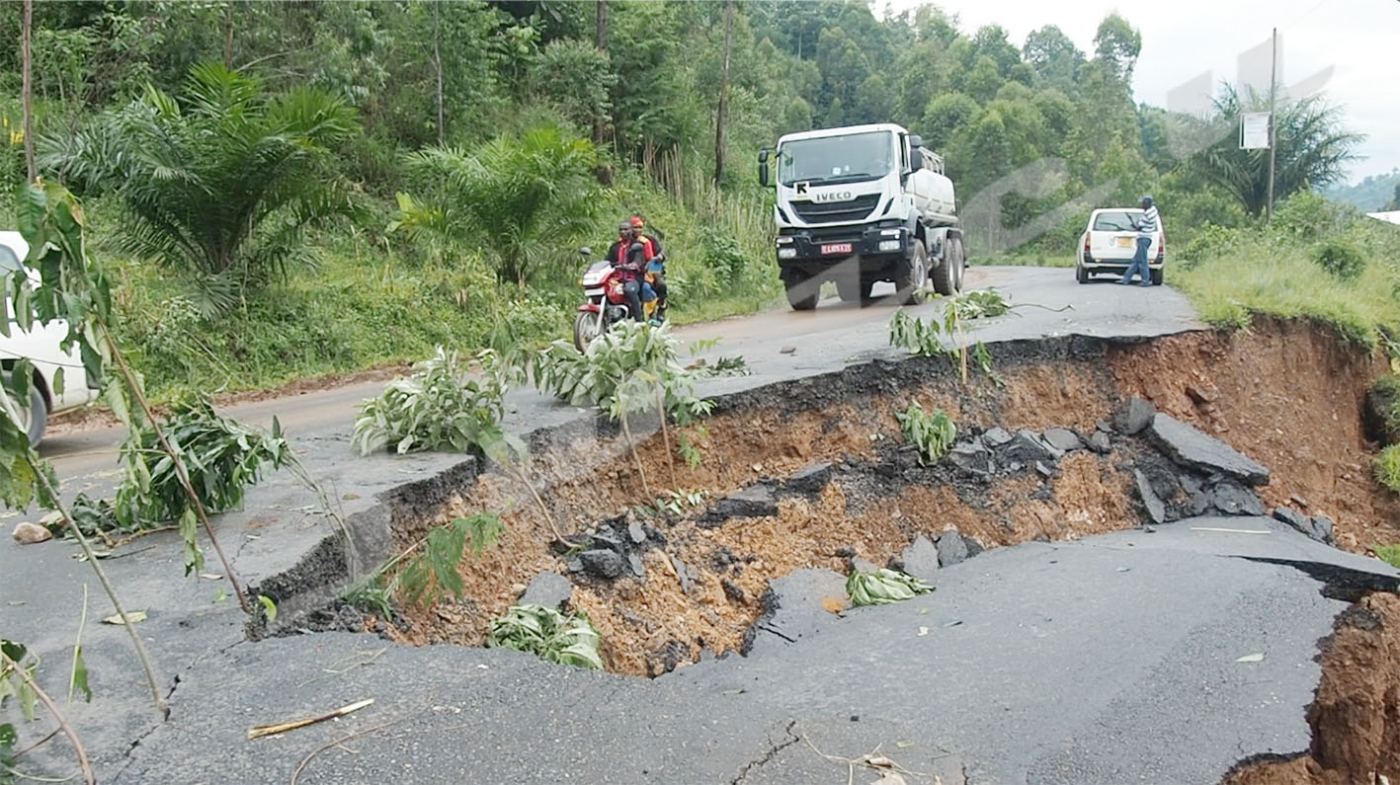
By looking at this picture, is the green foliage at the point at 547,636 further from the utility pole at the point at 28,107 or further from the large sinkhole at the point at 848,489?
the utility pole at the point at 28,107

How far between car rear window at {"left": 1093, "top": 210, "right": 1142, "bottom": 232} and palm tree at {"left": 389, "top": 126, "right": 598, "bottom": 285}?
10.1 metres

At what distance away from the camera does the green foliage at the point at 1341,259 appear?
19.1 m

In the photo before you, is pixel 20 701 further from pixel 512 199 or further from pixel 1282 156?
pixel 1282 156

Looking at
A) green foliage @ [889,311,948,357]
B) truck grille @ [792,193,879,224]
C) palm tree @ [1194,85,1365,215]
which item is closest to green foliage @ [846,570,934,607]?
green foliage @ [889,311,948,357]

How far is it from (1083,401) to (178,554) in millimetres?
7763

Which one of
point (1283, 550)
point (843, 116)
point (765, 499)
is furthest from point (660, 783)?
point (843, 116)

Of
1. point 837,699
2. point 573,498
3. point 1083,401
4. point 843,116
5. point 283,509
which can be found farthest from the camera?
point 843,116

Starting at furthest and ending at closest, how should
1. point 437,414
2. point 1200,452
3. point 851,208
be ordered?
point 851,208, point 1200,452, point 437,414

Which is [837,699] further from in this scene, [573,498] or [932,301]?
[932,301]

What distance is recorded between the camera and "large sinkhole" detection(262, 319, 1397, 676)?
5652mm

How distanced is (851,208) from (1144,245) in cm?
551

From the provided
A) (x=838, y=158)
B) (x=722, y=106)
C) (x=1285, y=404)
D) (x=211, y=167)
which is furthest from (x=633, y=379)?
(x=722, y=106)

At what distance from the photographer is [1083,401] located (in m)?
9.94

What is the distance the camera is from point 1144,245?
18203mm
